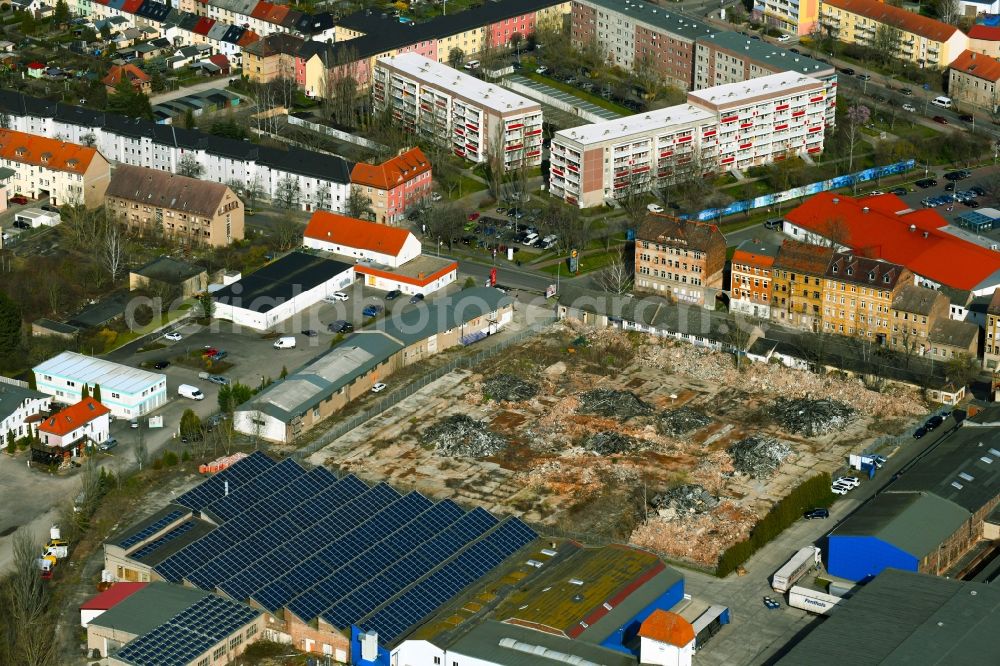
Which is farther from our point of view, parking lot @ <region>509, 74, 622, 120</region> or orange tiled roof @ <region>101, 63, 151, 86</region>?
orange tiled roof @ <region>101, 63, 151, 86</region>

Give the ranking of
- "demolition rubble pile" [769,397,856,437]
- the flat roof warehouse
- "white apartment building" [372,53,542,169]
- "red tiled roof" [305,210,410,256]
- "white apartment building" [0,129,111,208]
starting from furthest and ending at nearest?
"white apartment building" [372,53,542,169] < "white apartment building" [0,129,111,208] < "red tiled roof" [305,210,410,256] < the flat roof warehouse < "demolition rubble pile" [769,397,856,437]

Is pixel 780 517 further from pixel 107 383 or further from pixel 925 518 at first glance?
pixel 107 383

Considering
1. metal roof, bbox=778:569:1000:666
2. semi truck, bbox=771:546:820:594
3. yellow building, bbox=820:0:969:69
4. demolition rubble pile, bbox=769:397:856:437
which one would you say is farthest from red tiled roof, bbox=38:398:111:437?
yellow building, bbox=820:0:969:69

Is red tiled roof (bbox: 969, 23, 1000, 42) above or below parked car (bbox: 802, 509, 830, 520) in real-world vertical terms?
above

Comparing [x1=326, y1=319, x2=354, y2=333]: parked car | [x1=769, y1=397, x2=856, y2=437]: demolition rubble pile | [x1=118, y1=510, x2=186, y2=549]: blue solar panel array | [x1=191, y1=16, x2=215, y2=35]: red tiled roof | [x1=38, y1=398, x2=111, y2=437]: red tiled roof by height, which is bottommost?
[x1=326, y1=319, x2=354, y2=333]: parked car

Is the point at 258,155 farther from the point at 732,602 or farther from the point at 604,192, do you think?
the point at 732,602

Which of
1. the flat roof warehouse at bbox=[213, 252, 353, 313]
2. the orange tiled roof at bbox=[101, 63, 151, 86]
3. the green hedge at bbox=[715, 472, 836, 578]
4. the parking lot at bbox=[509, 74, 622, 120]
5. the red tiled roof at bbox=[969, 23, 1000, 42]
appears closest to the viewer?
the green hedge at bbox=[715, 472, 836, 578]

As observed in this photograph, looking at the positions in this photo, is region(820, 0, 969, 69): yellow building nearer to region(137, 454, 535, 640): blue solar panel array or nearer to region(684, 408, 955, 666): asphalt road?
region(684, 408, 955, 666): asphalt road

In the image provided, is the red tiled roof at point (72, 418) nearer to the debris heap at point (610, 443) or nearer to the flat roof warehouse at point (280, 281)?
the flat roof warehouse at point (280, 281)

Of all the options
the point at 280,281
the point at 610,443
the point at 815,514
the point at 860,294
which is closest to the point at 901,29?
the point at 860,294
